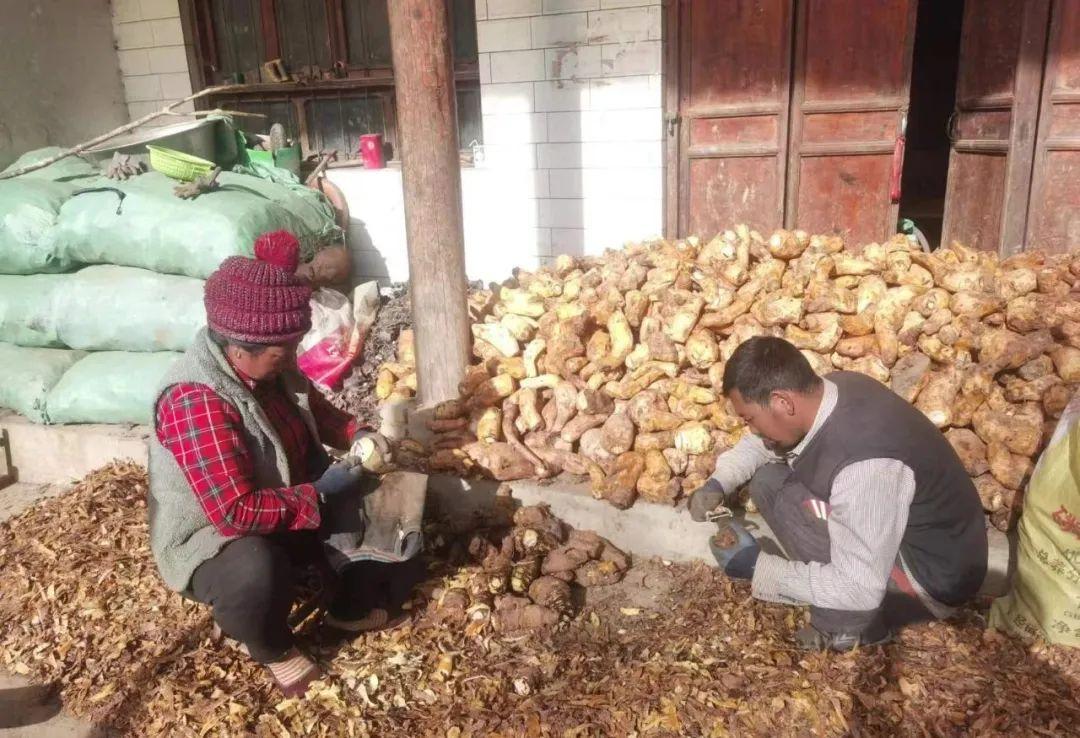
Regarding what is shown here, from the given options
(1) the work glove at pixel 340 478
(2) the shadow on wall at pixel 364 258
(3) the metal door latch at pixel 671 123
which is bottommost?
(1) the work glove at pixel 340 478

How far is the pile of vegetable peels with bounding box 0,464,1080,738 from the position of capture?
2404mm

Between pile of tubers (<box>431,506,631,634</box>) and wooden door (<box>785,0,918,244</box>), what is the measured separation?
10.2 feet

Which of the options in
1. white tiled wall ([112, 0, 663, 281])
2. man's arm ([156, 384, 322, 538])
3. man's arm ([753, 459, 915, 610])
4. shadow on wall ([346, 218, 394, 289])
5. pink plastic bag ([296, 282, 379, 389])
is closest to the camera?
man's arm ([753, 459, 915, 610])

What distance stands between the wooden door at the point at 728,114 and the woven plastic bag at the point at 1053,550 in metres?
3.13

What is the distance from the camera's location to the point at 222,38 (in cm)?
661

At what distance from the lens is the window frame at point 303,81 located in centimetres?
622

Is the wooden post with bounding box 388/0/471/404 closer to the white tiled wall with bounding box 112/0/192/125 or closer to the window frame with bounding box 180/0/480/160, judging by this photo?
the window frame with bounding box 180/0/480/160

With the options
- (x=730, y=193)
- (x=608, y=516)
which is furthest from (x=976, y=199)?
(x=608, y=516)

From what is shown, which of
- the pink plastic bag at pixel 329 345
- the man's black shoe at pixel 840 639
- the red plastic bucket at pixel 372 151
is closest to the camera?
the man's black shoe at pixel 840 639

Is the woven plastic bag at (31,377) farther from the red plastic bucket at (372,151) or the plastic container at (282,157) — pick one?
the red plastic bucket at (372,151)

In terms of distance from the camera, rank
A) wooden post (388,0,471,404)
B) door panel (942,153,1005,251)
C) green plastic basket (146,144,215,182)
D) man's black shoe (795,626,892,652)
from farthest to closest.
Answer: door panel (942,153,1005,251)
green plastic basket (146,144,215,182)
wooden post (388,0,471,404)
man's black shoe (795,626,892,652)

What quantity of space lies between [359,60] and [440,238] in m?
3.13

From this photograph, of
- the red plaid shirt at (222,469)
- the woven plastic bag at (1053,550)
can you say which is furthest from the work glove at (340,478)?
the woven plastic bag at (1053,550)


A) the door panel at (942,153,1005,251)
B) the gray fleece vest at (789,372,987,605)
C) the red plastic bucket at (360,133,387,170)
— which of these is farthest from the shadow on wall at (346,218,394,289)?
the gray fleece vest at (789,372,987,605)
